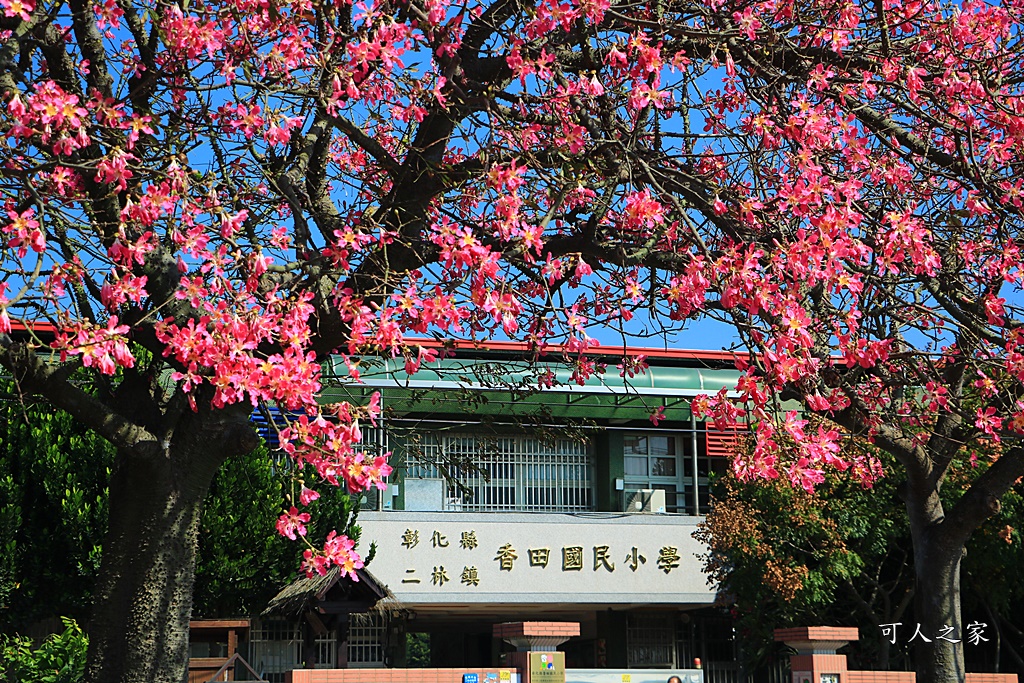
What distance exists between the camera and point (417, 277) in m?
6.90

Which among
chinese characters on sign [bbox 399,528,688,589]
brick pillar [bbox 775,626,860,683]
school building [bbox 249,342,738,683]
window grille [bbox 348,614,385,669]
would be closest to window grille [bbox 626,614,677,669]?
school building [bbox 249,342,738,683]

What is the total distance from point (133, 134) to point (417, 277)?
1.85 meters

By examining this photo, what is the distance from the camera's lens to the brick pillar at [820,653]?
53.2 ft

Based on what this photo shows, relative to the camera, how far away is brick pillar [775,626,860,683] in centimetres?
1620

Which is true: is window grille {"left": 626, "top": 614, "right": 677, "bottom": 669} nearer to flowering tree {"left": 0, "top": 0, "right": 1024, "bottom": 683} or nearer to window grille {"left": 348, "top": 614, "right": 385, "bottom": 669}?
window grille {"left": 348, "top": 614, "right": 385, "bottom": 669}

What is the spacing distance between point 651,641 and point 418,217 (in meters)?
22.2

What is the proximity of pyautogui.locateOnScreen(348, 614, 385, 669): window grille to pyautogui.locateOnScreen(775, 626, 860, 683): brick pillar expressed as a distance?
10150mm

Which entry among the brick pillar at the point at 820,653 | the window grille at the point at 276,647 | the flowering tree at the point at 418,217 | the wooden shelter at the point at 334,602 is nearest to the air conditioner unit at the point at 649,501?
the window grille at the point at 276,647

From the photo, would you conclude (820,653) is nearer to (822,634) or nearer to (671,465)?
(822,634)

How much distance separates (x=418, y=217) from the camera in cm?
693

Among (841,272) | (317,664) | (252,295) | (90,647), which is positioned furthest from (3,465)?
(841,272)

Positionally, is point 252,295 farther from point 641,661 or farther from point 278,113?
point 641,661

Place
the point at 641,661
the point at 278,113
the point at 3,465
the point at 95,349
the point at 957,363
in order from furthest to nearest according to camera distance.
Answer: the point at 641,661 → the point at 3,465 → the point at 957,363 → the point at 278,113 → the point at 95,349

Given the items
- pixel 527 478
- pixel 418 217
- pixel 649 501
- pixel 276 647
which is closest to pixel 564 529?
pixel 527 478
